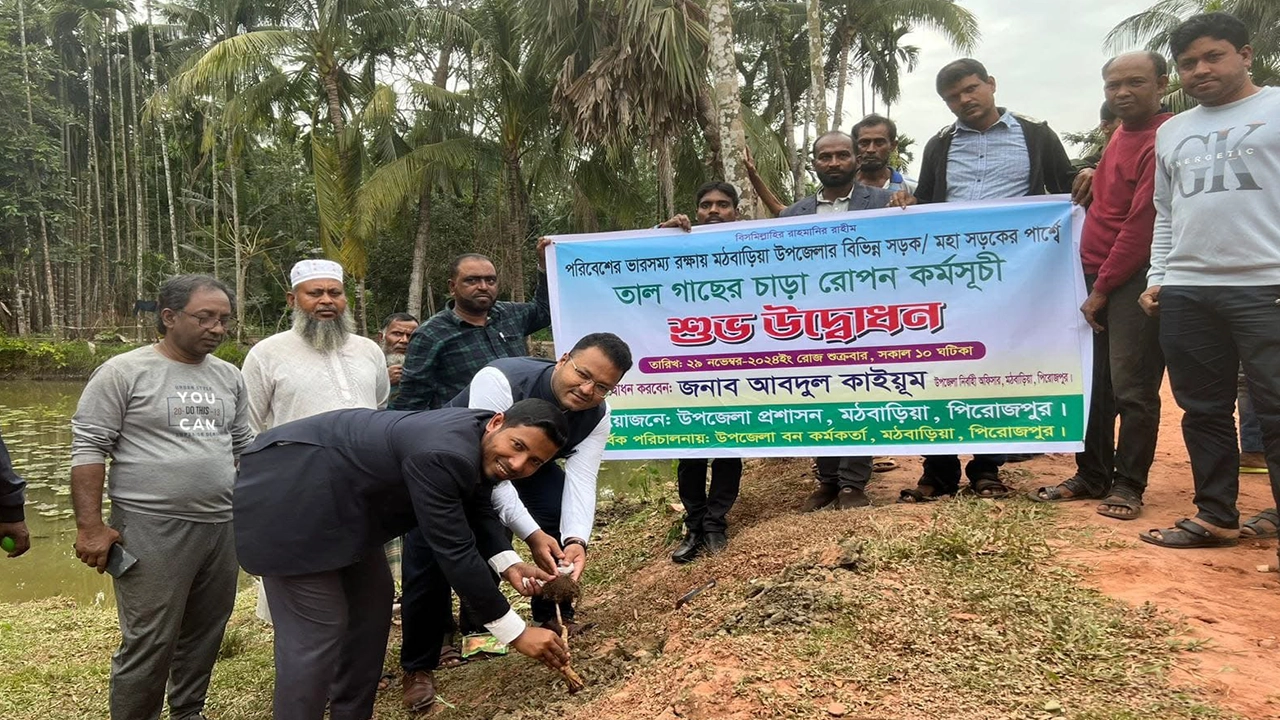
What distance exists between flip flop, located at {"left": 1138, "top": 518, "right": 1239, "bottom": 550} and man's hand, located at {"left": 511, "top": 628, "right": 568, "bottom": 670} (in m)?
2.23

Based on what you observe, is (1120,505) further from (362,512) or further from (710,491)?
(362,512)

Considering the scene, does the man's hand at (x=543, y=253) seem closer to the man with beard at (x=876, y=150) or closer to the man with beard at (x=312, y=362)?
the man with beard at (x=312, y=362)

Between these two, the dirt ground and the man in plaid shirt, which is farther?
the man in plaid shirt

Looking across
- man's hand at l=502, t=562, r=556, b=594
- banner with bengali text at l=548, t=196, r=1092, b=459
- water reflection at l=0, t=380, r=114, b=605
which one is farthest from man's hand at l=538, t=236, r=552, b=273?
water reflection at l=0, t=380, r=114, b=605

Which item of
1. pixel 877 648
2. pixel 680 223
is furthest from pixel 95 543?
pixel 680 223

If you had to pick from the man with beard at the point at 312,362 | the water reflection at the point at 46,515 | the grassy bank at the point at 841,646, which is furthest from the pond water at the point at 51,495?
the man with beard at the point at 312,362

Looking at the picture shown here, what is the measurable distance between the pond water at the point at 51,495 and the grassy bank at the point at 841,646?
1965mm

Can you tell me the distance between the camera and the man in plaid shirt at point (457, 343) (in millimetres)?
3486

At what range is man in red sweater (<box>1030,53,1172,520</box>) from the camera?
3.23 meters

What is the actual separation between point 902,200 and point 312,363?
2807mm

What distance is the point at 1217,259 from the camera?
279 centimetres

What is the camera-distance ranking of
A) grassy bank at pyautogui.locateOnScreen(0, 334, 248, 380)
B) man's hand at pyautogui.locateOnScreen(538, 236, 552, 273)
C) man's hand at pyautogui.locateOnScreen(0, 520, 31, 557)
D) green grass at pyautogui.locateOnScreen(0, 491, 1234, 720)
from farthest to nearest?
grassy bank at pyautogui.locateOnScreen(0, 334, 248, 380) < man's hand at pyautogui.locateOnScreen(538, 236, 552, 273) < man's hand at pyautogui.locateOnScreen(0, 520, 31, 557) < green grass at pyautogui.locateOnScreen(0, 491, 1234, 720)

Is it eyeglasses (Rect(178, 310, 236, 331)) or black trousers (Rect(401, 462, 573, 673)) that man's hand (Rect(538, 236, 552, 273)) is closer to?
black trousers (Rect(401, 462, 573, 673))

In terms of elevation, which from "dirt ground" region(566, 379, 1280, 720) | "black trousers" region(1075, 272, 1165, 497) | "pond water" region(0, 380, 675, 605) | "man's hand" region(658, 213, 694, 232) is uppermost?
"man's hand" region(658, 213, 694, 232)
